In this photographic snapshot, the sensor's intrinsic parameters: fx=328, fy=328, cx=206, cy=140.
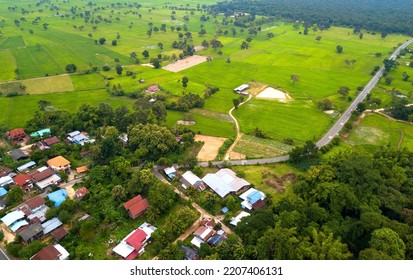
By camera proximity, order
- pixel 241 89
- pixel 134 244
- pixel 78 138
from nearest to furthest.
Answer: pixel 134 244, pixel 78 138, pixel 241 89

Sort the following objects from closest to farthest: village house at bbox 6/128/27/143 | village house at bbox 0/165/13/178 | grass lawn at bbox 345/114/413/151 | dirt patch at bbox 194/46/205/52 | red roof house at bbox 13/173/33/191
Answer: red roof house at bbox 13/173/33/191 < village house at bbox 0/165/13/178 < village house at bbox 6/128/27/143 < grass lawn at bbox 345/114/413/151 < dirt patch at bbox 194/46/205/52

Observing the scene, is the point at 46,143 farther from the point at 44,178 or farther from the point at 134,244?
the point at 134,244

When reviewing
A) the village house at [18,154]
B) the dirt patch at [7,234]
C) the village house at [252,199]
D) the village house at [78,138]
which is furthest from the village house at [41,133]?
the village house at [252,199]

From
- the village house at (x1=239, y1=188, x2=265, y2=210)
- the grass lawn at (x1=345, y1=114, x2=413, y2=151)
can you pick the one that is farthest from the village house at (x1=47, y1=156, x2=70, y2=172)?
the grass lawn at (x1=345, y1=114, x2=413, y2=151)

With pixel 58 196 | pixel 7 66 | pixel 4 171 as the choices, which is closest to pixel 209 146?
pixel 58 196

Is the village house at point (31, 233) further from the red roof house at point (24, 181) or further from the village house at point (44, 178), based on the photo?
the red roof house at point (24, 181)

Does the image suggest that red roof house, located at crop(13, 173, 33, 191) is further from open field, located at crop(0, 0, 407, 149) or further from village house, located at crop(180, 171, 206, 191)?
open field, located at crop(0, 0, 407, 149)

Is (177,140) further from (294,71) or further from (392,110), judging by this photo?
(294,71)
